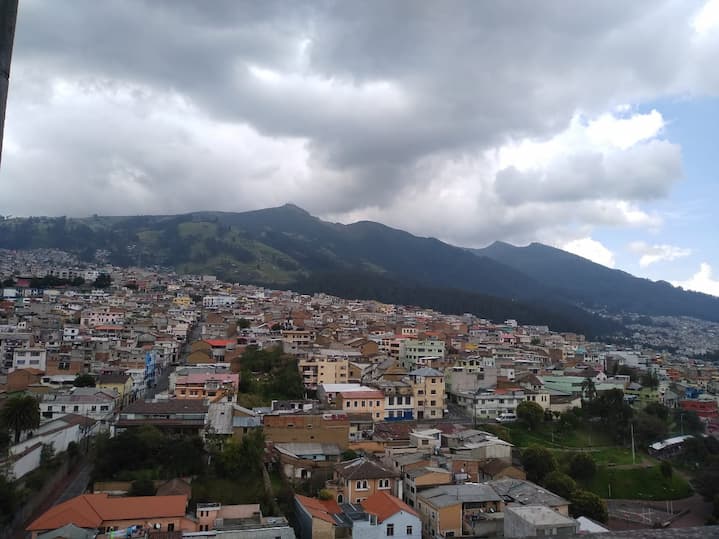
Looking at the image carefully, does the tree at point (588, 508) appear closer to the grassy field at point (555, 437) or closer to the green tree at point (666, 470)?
the grassy field at point (555, 437)

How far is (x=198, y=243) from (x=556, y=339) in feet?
334

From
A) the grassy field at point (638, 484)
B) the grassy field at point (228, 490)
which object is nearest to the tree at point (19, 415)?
the grassy field at point (228, 490)

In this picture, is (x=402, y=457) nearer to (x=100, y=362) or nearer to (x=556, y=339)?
(x=100, y=362)

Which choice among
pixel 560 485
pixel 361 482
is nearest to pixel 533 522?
pixel 361 482

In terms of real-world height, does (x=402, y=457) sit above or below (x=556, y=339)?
below

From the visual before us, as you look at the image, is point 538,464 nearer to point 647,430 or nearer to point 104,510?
point 647,430

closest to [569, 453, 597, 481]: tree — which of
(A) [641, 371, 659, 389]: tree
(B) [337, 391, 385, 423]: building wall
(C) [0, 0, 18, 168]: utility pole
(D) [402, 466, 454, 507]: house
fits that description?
(D) [402, 466, 454, 507]: house

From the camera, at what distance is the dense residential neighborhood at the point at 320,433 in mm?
18016

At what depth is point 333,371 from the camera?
3569cm

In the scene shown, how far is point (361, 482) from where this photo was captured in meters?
20.6

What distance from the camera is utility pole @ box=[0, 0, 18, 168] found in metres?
2.69

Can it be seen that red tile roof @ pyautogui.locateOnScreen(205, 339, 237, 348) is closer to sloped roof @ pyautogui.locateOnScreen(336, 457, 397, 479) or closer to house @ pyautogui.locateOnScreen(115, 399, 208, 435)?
house @ pyautogui.locateOnScreen(115, 399, 208, 435)

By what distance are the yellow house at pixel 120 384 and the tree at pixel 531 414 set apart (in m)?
22.1

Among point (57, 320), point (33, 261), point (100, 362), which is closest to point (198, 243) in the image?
point (33, 261)
